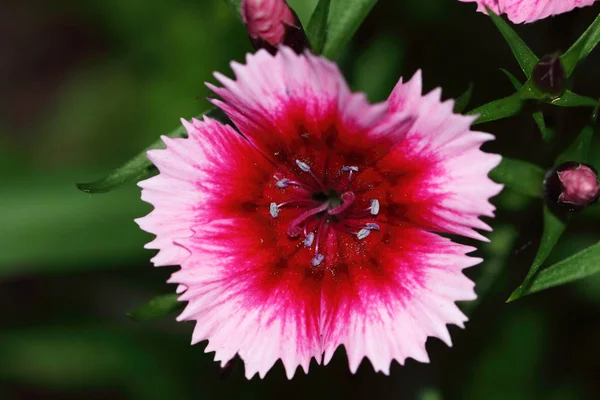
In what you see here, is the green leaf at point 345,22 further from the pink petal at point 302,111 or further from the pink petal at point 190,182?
the pink petal at point 190,182

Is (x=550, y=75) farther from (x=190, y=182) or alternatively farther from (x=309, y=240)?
(x=190, y=182)

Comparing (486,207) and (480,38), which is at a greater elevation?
(480,38)

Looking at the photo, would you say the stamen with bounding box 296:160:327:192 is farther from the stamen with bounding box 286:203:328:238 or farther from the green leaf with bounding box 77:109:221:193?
the green leaf with bounding box 77:109:221:193

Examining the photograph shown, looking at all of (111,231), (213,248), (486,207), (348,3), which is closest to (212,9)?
(111,231)

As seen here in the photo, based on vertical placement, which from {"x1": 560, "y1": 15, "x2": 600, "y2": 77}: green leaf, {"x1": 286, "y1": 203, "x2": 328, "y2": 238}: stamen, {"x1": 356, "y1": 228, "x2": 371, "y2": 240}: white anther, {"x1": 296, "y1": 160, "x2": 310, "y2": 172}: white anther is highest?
{"x1": 560, "y1": 15, "x2": 600, "y2": 77}: green leaf

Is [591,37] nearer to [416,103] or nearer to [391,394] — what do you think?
[416,103]

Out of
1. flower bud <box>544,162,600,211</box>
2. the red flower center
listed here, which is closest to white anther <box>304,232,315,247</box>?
the red flower center
